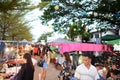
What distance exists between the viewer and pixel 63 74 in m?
13.1

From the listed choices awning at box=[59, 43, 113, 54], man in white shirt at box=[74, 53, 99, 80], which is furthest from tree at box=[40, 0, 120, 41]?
man in white shirt at box=[74, 53, 99, 80]

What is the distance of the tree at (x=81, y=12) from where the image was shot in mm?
24500

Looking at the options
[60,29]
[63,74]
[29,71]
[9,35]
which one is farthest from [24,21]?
[29,71]

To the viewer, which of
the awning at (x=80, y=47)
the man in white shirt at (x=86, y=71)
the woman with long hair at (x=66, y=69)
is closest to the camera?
the man in white shirt at (x=86, y=71)

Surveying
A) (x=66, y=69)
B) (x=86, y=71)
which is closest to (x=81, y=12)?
(x=66, y=69)

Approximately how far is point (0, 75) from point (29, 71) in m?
4.44

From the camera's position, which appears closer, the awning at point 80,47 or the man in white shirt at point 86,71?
the man in white shirt at point 86,71

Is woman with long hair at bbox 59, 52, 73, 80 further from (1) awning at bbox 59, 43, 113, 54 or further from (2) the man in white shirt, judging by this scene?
(2) the man in white shirt

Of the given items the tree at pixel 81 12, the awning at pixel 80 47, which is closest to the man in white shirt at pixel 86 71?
the awning at pixel 80 47

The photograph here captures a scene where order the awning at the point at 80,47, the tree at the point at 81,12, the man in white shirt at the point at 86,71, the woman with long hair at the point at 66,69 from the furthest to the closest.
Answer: the tree at the point at 81,12
the woman with long hair at the point at 66,69
the awning at the point at 80,47
the man in white shirt at the point at 86,71

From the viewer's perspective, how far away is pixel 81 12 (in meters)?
25.3

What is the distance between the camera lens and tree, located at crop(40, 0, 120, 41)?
80.4 ft

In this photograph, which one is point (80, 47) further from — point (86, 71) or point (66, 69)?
point (86, 71)

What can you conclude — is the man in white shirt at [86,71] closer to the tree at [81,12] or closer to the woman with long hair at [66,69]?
the woman with long hair at [66,69]
